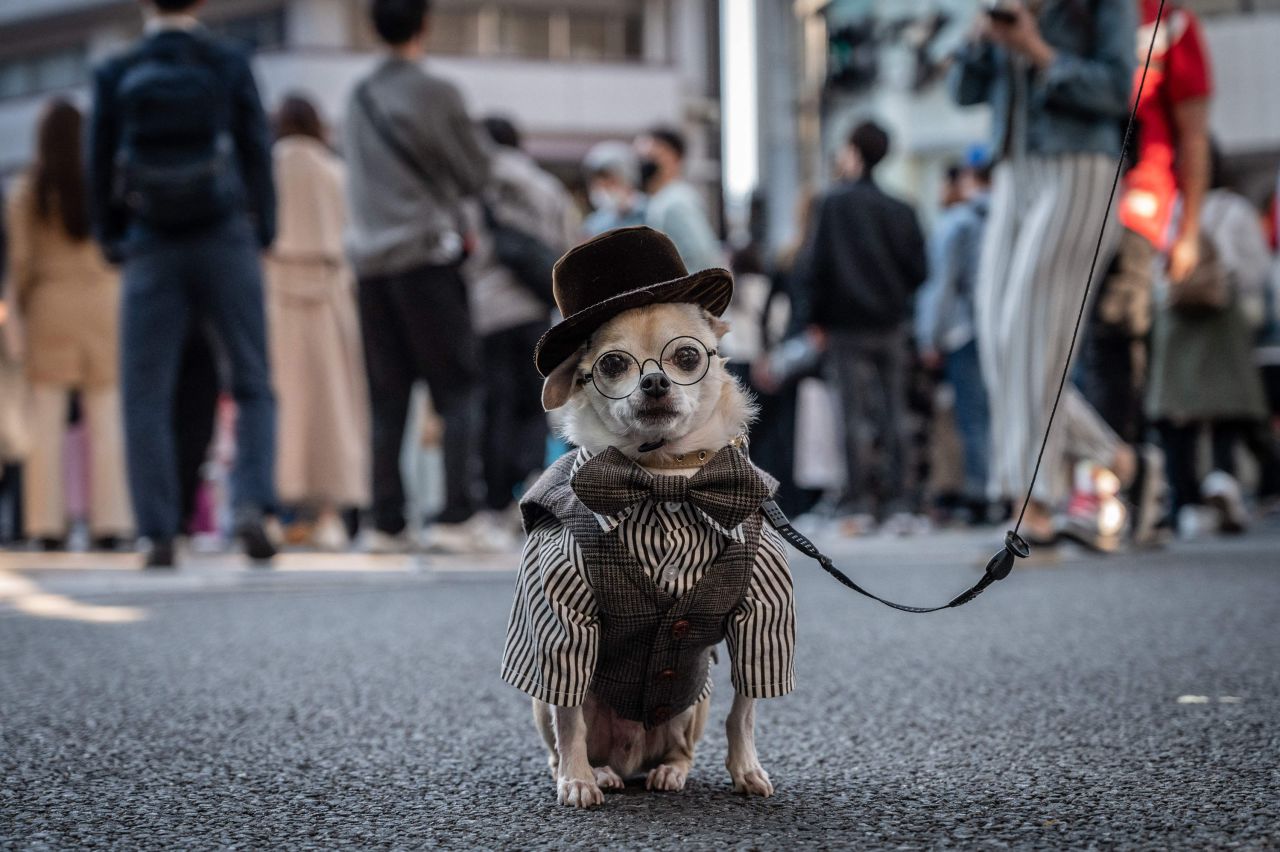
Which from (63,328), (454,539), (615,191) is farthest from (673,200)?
(63,328)

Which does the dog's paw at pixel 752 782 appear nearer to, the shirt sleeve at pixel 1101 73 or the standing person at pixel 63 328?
the shirt sleeve at pixel 1101 73

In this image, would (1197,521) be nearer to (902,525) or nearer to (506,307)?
(902,525)

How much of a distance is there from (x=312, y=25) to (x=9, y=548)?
1951 cm

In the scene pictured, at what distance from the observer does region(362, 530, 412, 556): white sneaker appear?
20.4ft

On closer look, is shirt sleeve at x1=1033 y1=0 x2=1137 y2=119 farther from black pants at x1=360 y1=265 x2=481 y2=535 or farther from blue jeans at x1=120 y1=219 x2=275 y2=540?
blue jeans at x1=120 y1=219 x2=275 y2=540

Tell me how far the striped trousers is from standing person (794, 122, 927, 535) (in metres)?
2.44

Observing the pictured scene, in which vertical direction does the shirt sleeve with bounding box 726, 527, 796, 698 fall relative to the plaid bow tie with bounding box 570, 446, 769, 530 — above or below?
below

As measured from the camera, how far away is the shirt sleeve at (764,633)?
205cm

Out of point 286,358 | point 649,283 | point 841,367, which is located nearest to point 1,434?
point 286,358

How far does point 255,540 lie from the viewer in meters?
5.51

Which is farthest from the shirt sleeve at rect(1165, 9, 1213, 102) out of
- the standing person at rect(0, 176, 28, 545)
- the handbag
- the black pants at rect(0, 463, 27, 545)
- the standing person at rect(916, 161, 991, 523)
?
the black pants at rect(0, 463, 27, 545)

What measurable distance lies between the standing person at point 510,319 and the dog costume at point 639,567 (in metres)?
4.50

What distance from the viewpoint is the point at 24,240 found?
6984mm

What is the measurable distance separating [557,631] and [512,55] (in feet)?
84.7
